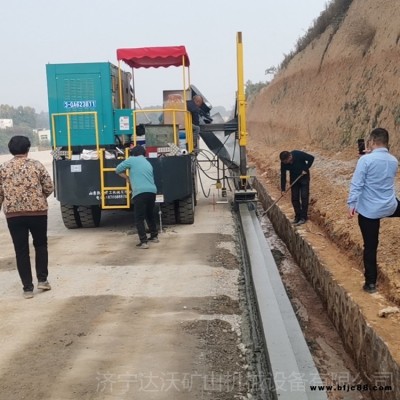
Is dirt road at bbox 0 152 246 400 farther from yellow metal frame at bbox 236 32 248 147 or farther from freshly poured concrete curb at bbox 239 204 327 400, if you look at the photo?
yellow metal frame at bbox 236 32 248 147

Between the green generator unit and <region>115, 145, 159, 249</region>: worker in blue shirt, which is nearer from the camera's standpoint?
<region>115, 145, 159, 249</region>: worker in blue shirt

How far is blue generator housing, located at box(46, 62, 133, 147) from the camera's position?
9953mm

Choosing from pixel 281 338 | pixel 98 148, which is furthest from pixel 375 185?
pixel 98 148

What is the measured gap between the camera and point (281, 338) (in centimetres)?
429

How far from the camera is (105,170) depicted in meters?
9.29

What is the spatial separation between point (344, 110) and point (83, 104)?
33.0ft

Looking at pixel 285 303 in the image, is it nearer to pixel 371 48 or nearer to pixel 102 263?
pixel 102 263

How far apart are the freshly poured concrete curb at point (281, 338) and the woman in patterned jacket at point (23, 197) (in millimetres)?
2516

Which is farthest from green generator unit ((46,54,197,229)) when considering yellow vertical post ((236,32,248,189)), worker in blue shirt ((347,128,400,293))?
worker in blue shirt ((347,128,400,293))

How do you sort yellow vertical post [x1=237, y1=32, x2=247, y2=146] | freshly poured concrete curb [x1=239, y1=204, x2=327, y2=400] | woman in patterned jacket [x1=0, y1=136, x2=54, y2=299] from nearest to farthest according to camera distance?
freshly poured concrete curb [x1=239, y1=204, x2=327, y2=400] < woman in patterned jacket [x1=0, y1=136, x2=54, y2=299] < yellow vertical post [x1=237, y1=32, x2=247, y2=146]

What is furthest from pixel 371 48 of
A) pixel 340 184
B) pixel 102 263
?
pixel 102 263

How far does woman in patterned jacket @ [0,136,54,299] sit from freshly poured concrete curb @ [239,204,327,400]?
2.52m

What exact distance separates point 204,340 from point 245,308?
3.28 feet

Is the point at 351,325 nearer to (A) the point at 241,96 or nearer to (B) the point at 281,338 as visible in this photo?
(B) the point at 281,338
